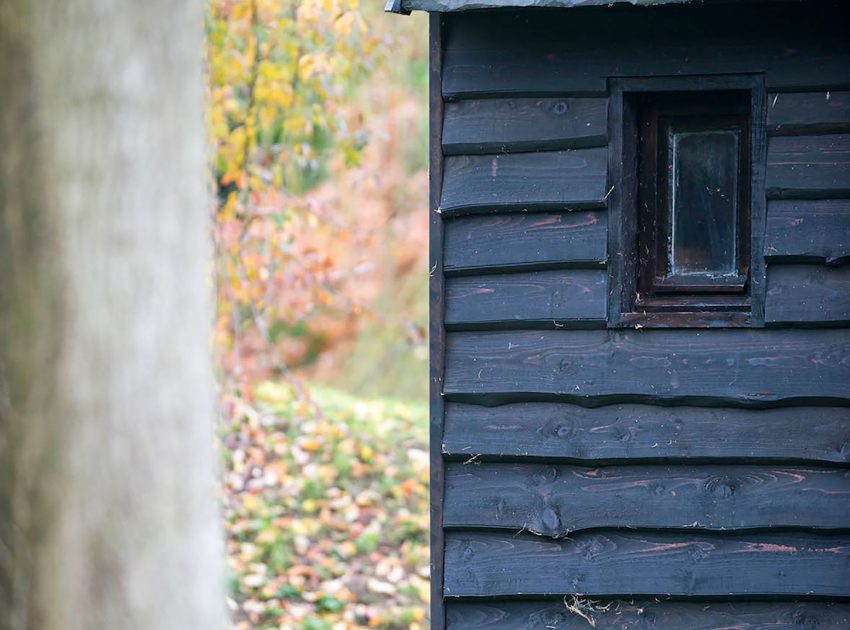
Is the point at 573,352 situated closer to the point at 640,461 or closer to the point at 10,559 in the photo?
the point at 640,461

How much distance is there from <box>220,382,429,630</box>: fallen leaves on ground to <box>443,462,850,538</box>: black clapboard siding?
84.4 inches

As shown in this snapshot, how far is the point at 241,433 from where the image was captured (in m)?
8.47

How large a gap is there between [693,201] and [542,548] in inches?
62.4

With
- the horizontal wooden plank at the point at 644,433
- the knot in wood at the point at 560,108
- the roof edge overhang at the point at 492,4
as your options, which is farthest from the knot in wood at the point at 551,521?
the roof edge overhang at the point at 492,4

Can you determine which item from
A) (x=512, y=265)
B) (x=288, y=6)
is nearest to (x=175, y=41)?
(x=512, y=265)

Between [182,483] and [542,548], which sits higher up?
[182,483]

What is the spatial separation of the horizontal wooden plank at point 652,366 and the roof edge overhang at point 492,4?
129 cm

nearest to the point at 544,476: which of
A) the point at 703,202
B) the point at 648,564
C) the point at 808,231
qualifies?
the point at 648,564

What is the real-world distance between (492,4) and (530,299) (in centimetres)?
118

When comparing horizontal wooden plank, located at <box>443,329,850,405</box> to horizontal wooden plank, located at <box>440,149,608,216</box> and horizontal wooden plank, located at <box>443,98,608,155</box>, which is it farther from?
horizontal wooden plank, located at <box>443,98,608,155</box>

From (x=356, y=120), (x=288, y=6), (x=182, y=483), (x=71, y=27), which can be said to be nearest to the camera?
(x=71, y=27)

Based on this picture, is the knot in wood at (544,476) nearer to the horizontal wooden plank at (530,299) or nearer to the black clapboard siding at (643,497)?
the black clapboard siding at (643,497)

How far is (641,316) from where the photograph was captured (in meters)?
4.04

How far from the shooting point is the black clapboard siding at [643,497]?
4.00 m
